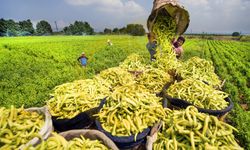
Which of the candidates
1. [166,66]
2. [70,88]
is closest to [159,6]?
[166,66]

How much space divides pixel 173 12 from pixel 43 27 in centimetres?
10487

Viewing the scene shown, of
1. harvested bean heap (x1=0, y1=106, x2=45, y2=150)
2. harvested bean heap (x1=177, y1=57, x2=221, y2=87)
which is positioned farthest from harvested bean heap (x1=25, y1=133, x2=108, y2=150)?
harvested bean heap (x1=177, y1=57, x2=221, y2=87)

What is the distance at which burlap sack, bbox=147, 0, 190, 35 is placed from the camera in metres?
6.50

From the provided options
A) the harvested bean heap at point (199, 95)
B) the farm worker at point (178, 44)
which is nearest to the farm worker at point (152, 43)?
the farm worker at point (178, 44)

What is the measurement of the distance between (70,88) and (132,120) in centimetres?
144

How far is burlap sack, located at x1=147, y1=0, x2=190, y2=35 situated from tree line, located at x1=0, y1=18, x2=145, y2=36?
6076 centimetres

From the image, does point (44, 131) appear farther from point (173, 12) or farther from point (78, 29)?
point (78, 29)

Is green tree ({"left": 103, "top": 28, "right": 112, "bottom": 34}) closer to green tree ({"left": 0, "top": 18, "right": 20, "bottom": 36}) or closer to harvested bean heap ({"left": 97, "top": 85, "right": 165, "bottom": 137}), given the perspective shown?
green tree ({"left": 0, "top": 18, "right": 20, "bottom": 36})

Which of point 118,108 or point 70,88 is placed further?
point 70,88

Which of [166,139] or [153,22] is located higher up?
[153,22]

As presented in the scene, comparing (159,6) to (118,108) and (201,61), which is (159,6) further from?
(118,108)

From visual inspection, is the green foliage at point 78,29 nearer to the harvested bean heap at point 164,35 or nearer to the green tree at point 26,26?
the green tree at point 26,26

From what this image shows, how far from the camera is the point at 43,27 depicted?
10225cm

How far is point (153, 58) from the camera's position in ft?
26.0
